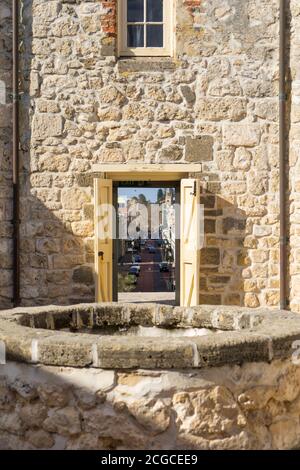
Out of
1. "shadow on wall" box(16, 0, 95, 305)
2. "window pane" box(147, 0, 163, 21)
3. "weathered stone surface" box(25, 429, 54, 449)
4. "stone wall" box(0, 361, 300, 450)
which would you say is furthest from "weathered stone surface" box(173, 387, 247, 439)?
"window pane" box(147, 0, 163, 21)

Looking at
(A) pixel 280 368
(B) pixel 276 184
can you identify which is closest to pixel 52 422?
(A) pixel 280 368

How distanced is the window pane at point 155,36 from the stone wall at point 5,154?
172 centimetres

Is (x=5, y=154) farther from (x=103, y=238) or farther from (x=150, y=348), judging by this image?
(x=150, y=348)

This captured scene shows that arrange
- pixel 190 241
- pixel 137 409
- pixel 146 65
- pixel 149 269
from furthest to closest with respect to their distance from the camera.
A: pixel 149 269, pixel 146 65, pixel 190 241, pixel 137 409

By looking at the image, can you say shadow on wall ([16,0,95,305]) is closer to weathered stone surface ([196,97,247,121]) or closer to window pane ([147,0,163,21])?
window pane ([147,0,163,21])

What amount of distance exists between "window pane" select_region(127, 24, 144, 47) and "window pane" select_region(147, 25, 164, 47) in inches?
3.5

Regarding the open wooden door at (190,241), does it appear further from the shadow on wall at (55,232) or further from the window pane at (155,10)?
the window pane at (155,10)

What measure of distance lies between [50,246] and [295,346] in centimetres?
Answer: 459

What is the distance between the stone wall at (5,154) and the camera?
689cm

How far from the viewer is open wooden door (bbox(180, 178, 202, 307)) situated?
662 centimetres

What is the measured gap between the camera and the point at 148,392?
243 cm

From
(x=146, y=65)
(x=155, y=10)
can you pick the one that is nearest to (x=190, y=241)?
(x=146, y=65)

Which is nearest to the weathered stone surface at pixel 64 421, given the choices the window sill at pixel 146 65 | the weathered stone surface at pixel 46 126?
the weathered stone surface at pixel 46 126

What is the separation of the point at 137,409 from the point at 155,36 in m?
5.70
